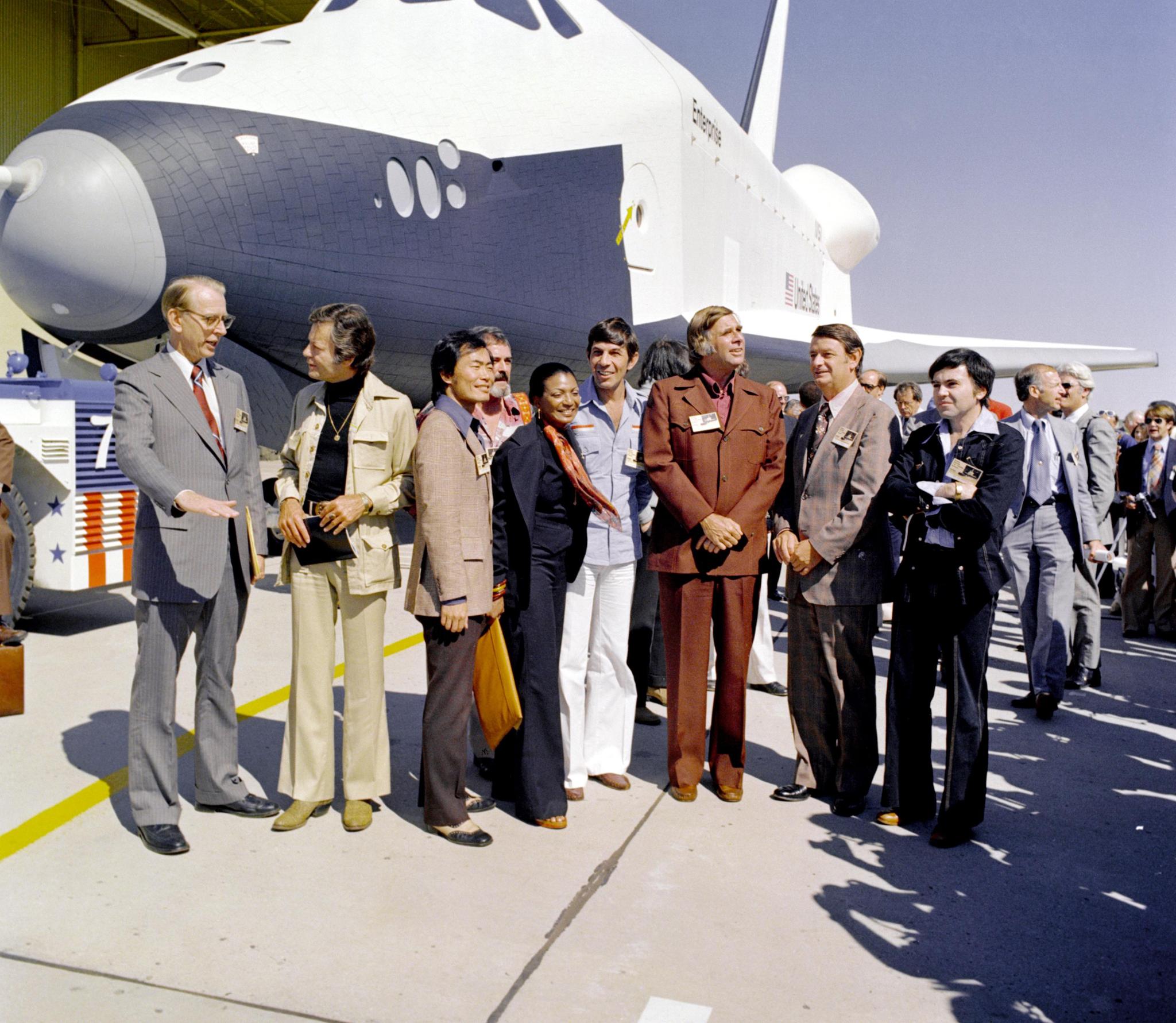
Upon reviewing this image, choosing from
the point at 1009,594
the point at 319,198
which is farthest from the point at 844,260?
the point at 319,198

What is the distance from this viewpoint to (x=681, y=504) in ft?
11.7

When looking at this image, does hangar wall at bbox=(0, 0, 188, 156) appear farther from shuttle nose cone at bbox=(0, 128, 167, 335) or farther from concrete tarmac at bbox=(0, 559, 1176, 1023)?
concrete tarmac at bbox=(0, 559, 1176, 1023)

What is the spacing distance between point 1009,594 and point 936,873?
695 cm

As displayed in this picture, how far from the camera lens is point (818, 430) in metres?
3.64

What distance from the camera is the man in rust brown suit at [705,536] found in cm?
362

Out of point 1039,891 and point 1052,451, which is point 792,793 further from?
point 1052,451

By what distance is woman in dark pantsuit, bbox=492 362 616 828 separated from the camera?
132 inches

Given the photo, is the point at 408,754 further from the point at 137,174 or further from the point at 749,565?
the point at 137,174

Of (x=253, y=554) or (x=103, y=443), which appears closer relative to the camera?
(x=253, y=554)

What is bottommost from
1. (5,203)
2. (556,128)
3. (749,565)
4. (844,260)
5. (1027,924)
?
(1027,924)

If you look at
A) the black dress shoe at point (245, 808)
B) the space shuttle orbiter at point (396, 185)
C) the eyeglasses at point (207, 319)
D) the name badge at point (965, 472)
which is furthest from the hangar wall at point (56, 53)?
the name badge at point (965, 472)

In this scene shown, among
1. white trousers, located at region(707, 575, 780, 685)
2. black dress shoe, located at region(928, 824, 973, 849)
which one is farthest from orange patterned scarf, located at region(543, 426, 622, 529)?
white trousers, located at region(707, 575, 780, 685)

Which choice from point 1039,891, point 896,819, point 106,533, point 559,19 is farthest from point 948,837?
point 559,19

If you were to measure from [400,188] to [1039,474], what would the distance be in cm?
401
